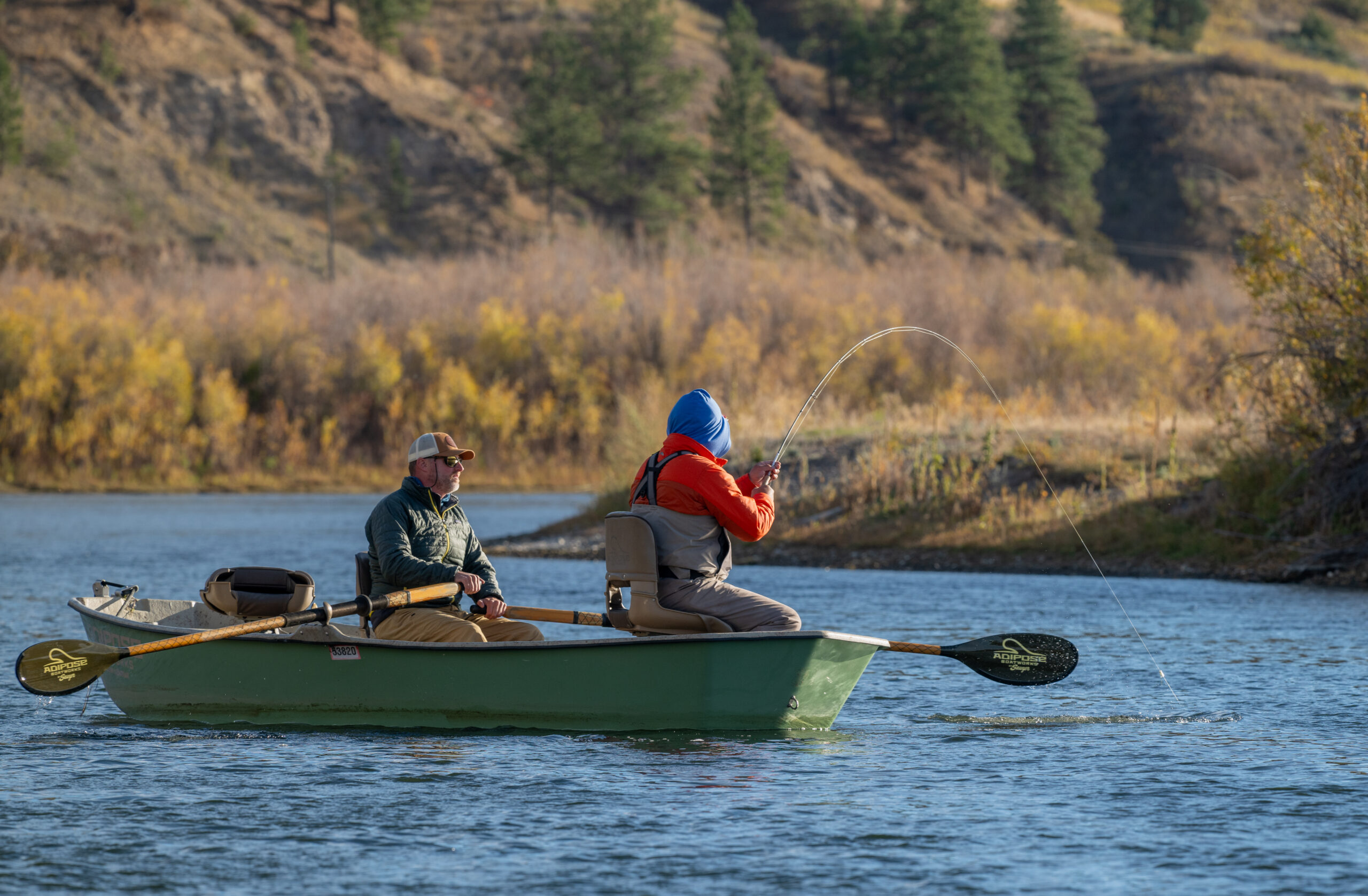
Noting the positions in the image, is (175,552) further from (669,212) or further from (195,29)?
(195,29)

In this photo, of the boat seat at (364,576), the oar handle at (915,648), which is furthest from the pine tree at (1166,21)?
the boat seat at (364,576)

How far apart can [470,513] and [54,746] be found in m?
25.7

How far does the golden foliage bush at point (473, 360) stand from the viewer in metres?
46.0

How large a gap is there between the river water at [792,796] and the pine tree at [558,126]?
6330 centimetres

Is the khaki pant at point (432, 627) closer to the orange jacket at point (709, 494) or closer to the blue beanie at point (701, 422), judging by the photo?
the orange jacket at point (709, 494)

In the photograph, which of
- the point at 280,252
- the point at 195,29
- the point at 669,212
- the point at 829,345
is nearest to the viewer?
the point at 829,345

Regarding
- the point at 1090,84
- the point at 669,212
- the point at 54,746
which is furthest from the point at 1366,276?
the point at 1090,84

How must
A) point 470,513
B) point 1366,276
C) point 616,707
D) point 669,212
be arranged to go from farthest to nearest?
point 669,212
point 470,513
point 1366,276
point 616,707

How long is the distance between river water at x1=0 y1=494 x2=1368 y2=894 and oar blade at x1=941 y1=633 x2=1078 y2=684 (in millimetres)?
361

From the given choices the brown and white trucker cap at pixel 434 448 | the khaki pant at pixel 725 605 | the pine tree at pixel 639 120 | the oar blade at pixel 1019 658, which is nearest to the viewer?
the khaki pant at pixel 725 605

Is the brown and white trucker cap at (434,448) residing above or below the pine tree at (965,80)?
below

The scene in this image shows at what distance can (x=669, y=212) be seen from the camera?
77.4 m

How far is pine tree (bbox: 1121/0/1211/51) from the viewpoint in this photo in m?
118

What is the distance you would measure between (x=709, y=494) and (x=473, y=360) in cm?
3950
